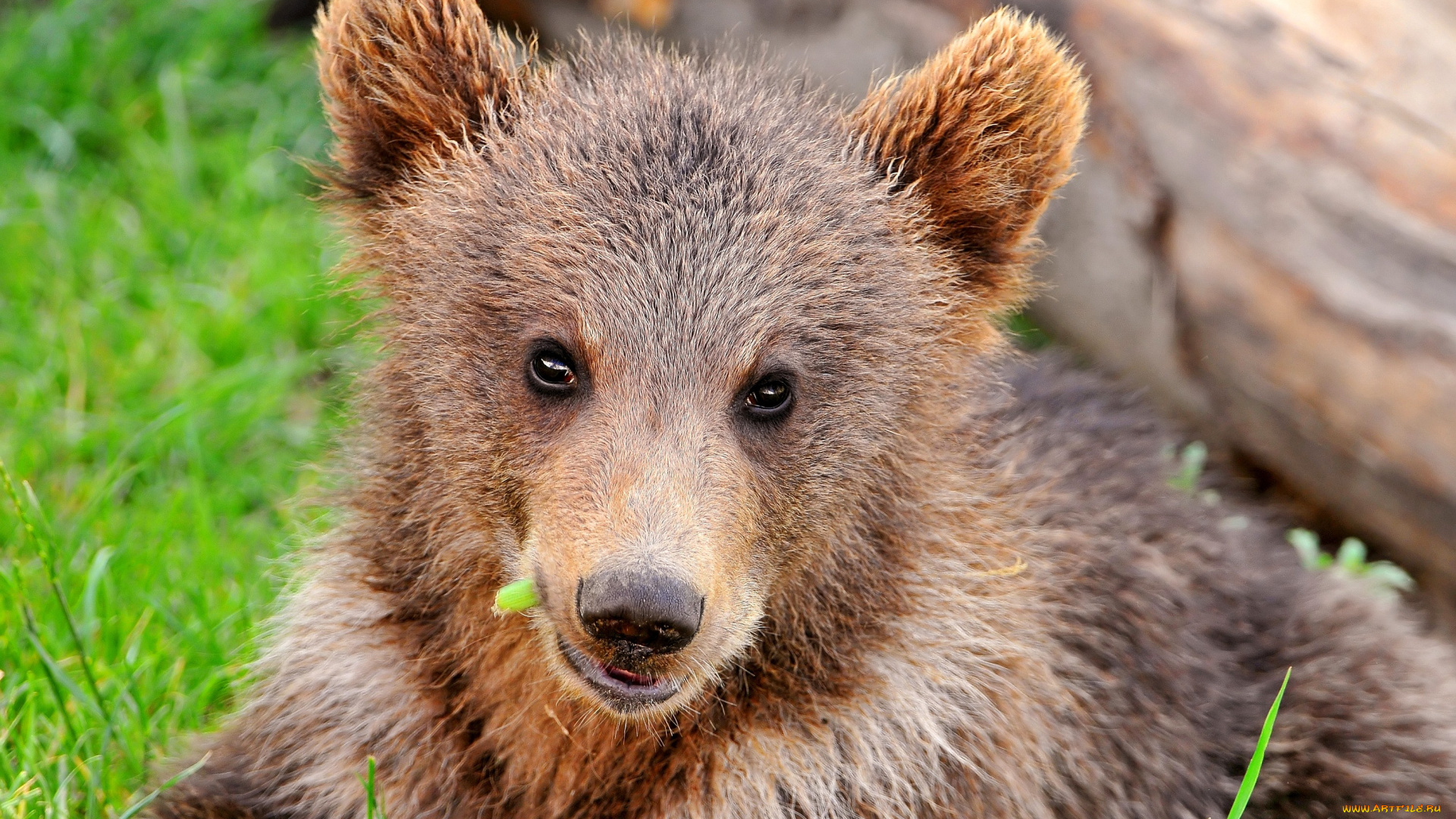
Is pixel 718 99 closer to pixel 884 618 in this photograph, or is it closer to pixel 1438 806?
pixel 884 618

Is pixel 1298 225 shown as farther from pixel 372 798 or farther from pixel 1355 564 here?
pixel 372 798

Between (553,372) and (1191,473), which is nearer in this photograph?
(553,372)

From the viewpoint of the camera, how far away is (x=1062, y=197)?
5945 mm

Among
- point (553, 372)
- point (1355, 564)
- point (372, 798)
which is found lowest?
point (372, 798)

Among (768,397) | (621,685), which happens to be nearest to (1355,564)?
(768,397)

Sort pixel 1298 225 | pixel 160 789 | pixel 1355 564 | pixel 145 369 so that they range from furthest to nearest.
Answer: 1. pixel 145 369
2. pixel 1355 564
3. pixel 1298 225
4. pixel 160 789

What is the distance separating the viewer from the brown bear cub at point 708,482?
138 inches

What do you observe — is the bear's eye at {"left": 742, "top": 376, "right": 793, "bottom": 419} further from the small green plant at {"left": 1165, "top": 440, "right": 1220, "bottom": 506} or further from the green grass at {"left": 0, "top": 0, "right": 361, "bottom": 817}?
the small green plant at {"left": 1165, "top": 440, "right": 1220, "bottom": 506}

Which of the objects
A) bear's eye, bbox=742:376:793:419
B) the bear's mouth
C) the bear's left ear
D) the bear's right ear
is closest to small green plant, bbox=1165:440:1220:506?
the bear's left ear

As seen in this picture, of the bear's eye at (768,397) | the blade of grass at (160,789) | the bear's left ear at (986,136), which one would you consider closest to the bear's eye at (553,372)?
the bear's eye at (768,397)

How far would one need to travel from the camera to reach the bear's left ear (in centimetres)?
380

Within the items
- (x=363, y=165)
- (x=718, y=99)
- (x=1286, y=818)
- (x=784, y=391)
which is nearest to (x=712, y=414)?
(x=784, y=391)

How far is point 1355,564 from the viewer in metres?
5.51

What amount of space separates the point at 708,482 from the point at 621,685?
1.68ft
